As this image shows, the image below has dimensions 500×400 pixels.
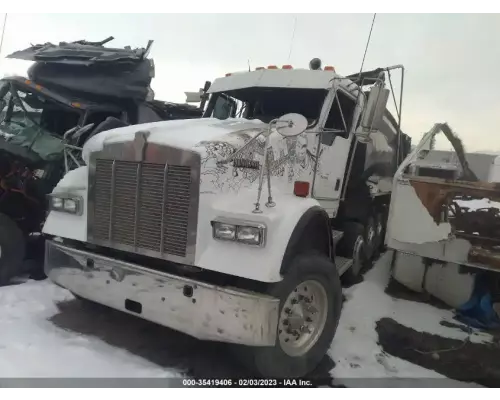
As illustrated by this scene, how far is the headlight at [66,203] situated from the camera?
145 inches

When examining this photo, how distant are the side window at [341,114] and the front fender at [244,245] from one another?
1.79 m

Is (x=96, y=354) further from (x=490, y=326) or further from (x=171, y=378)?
(x=490, y=326)

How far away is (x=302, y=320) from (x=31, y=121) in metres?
4.64

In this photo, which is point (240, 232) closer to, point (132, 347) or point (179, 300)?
point (179, 300)

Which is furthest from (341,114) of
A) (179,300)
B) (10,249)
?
(10,249)

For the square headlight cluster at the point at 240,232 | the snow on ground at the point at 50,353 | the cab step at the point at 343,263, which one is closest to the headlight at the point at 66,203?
the snow on ground at the point at 50,353

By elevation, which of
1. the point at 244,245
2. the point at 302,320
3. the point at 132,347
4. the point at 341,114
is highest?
the point at 341,114

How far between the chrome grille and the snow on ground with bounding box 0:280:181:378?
0.87 metres

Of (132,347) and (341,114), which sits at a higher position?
(341,114)

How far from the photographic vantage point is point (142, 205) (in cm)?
335

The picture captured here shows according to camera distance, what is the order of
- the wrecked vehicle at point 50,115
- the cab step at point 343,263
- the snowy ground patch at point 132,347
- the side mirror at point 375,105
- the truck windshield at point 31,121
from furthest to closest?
1. the truck windshield at point 31,121
2. the wrecked vehicle at point 50,115
3. the cab step at point 343,263
4. the side mirror at point 375,105
5. the snowy ground patch at point 132,347

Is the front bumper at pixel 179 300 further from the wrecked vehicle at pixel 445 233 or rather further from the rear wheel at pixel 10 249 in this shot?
the wrecked vehicle at pixel 445 233

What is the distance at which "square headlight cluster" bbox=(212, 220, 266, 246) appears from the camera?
292 cm

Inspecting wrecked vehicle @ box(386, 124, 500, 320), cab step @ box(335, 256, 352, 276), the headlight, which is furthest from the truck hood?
wrecked vehicle @ box(386, 124, 500, 320)
